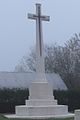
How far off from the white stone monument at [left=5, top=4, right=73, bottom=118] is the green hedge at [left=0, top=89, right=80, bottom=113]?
7.39 m

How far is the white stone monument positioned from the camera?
25875mm

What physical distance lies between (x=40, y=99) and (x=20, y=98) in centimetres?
869

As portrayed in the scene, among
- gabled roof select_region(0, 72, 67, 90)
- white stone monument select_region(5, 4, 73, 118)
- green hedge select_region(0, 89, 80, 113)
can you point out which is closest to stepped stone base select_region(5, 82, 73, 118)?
white stone monument select_region(5, 4, 73, 118)

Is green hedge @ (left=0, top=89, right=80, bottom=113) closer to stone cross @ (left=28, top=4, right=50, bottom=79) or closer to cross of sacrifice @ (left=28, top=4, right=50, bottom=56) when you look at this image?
stone cross @ (left=28, top=4, right=50, bottom=79)

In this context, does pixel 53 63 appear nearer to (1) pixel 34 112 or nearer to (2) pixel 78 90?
(2) pixel 78 90

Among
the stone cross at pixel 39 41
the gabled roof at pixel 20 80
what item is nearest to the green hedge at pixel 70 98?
the gabled roof at pixel 20 80

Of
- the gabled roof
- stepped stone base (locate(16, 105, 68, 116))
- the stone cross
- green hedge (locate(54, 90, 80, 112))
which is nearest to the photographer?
stepped stone base (locate(16, 105, 68, 116))

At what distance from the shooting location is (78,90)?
3691 cm

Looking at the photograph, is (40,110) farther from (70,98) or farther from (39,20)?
(70,98)

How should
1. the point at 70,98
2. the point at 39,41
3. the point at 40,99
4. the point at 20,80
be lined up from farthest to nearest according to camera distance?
1. the point at 20,80
2. the point at 70,98
3. the point at 39,41
4. the point at 40,99

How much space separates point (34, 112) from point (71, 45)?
1101 inches

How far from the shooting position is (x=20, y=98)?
35156 millimetres

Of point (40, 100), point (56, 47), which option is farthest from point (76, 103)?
point (56, 47)

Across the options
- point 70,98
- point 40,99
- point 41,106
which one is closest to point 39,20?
point 40,99
